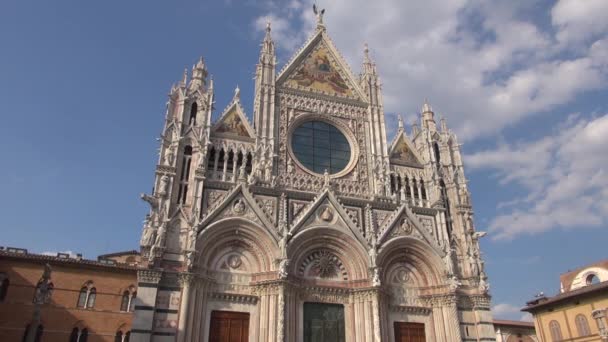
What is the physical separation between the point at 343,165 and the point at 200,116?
25.8 feet

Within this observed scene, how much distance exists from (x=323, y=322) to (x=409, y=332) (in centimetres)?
417

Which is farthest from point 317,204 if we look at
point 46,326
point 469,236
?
point 46,326

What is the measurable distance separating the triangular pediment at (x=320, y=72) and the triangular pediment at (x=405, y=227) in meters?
7.77

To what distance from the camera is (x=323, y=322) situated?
66.7 feet

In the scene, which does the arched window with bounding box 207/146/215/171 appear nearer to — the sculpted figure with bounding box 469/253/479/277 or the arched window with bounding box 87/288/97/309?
the arched window with bounding box 87/288/97/309

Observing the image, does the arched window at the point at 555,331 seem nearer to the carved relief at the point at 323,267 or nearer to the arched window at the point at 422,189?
the arched window at the point at 422,189

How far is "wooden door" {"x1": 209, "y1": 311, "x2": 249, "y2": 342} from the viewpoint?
18891 mm

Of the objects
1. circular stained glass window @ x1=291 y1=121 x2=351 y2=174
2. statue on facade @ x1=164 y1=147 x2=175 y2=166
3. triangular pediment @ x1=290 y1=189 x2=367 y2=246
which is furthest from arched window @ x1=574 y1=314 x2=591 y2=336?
statue on facade @ x1=164 y1=147 x2=175 y2=166

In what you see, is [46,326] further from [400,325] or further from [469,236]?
[469,236]

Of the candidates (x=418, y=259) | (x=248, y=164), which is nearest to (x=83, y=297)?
(x=248, y=164)

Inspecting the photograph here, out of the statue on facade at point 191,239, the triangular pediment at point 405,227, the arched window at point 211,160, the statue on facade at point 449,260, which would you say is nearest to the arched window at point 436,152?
the triangular pediment at point 405,227

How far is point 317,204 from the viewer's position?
22062mm

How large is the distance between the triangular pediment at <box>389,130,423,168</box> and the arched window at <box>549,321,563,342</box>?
1413 centimetres

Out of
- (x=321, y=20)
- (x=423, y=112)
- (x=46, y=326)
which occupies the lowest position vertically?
(x=46, y=326)
